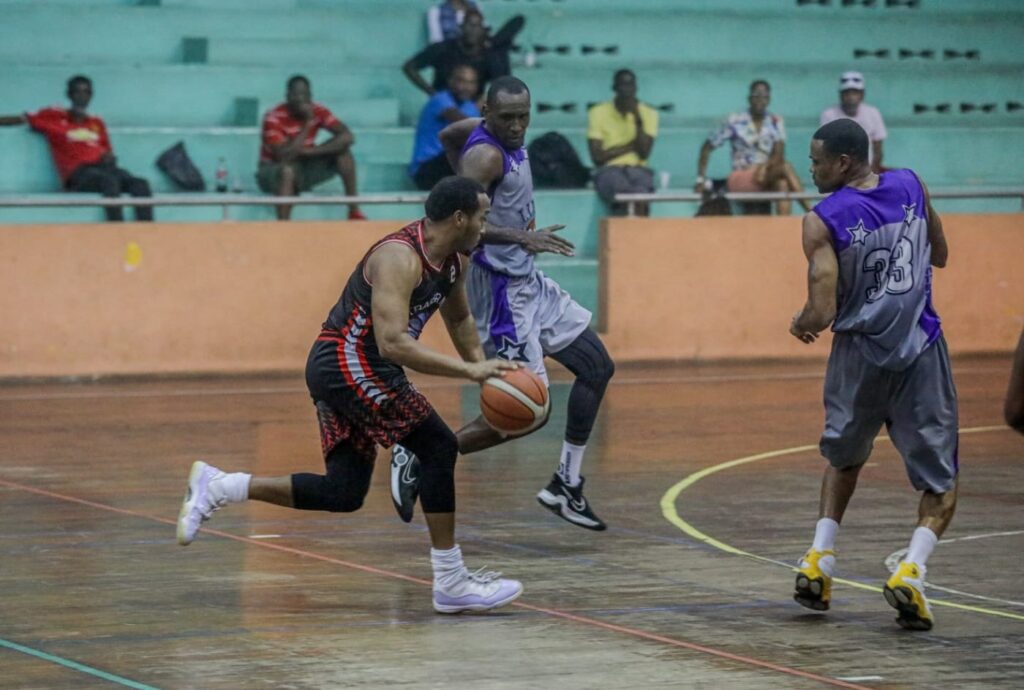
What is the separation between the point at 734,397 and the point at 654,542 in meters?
6.59

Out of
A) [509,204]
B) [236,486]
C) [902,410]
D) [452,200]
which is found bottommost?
[236,486]

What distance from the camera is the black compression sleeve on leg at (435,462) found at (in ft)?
25.9

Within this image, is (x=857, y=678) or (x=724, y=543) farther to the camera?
(x=724, y=543)

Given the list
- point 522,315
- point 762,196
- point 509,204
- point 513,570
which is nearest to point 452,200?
point 513,570

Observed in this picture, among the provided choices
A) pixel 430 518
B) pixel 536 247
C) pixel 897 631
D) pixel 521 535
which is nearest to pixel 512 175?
pixel 536 247

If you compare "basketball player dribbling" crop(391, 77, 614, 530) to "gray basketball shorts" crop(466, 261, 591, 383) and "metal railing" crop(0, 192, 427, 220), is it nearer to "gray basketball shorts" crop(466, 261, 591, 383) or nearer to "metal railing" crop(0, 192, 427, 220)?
"gray basketball shorts" crop(466, 261, 591, 383)

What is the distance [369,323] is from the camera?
8102mm

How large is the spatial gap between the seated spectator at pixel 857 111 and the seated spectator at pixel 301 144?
4984 mm

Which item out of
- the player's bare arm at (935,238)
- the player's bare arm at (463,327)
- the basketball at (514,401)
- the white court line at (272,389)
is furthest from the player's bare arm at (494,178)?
the white court line at (272,389)

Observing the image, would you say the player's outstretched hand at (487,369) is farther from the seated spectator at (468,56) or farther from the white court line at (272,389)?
the seated spectator at (468,56)

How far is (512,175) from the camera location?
10117 mm

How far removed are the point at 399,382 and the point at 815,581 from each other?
1.88 metres

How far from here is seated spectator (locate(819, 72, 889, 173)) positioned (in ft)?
66.5

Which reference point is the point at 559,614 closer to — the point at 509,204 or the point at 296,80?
the point at 509,204
